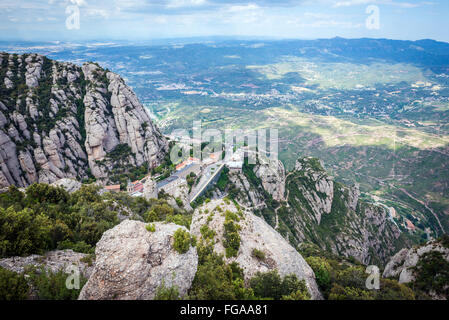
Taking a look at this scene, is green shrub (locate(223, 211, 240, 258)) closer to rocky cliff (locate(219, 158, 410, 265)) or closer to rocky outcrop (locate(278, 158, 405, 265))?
rocky cliff (locate(219, 158, 410, 265))

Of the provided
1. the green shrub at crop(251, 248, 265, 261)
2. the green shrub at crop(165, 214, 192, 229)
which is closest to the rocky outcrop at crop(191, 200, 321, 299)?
the green shrub at crop(251, 248, 265, 261)

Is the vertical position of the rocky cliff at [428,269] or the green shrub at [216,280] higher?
the green shrub at [216,280]

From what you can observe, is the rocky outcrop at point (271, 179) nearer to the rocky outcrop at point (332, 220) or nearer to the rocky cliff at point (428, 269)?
the rocky outcrop at point (332, 220)

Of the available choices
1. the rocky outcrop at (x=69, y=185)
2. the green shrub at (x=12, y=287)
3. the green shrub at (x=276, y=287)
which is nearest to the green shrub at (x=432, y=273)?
the green shrub at (x=276, y=287)

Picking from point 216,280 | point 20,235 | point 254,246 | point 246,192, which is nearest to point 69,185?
point 20,235

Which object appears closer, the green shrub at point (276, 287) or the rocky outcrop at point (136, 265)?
the rocky outcrop at point (136, 265)

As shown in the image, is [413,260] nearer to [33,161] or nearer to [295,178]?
[295,178]
